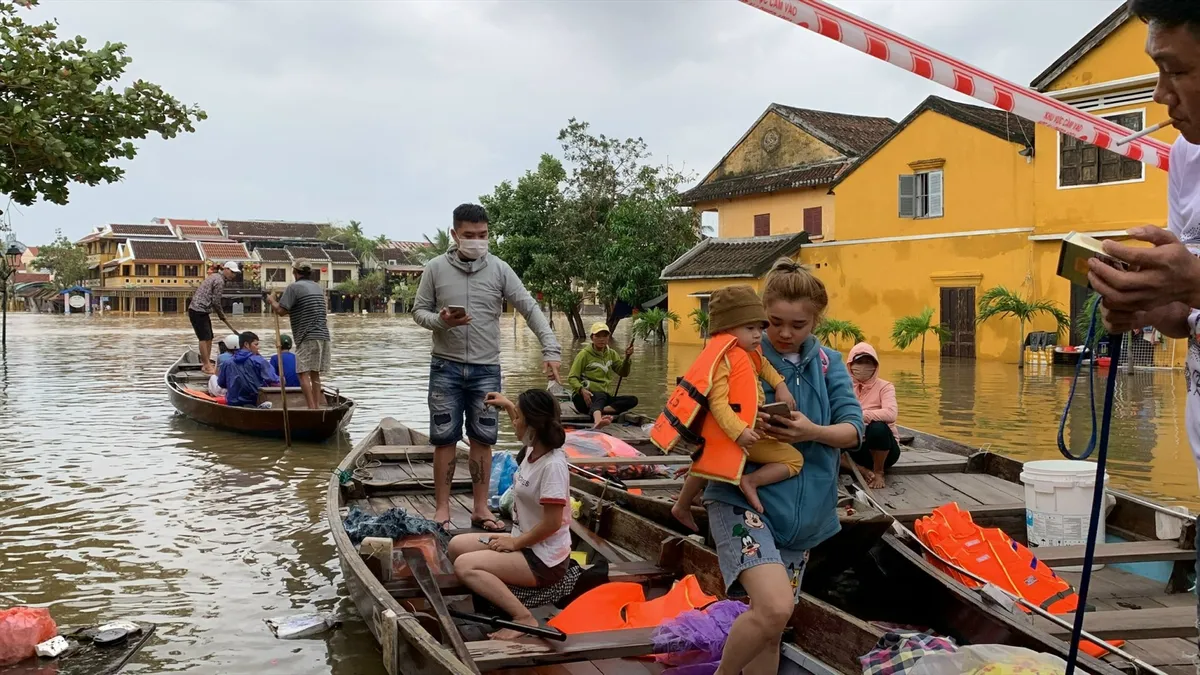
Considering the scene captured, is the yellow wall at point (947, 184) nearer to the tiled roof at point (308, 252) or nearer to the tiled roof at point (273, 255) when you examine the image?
the tiled roof at point (308, 252)

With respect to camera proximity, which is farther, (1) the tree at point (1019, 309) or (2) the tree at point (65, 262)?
(2) the tree at point (65, 262)

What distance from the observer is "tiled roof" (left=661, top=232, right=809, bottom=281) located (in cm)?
2661

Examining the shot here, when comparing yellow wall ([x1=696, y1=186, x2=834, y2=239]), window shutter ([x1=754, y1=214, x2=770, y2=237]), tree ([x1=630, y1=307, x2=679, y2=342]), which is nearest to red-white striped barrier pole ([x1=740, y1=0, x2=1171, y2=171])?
yellow wall ([x1=696, y1=186, x2=834, y2=239])

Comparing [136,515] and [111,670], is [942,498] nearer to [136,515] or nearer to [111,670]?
[111,670]

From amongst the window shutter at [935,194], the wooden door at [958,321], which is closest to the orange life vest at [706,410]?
the wooden door at [958,321]

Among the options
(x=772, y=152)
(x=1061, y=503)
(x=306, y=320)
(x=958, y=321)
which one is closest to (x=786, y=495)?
(x=1061, y=503)

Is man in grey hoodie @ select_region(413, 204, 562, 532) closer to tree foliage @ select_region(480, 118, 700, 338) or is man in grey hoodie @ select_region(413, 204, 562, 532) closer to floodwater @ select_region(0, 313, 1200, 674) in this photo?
floodwater @ select_region(0, 313, 1200, 674)

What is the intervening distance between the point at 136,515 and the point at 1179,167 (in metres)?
7.88

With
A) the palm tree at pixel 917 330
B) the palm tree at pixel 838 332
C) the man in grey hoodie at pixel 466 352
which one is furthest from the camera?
the palm tree at pixel 838 332

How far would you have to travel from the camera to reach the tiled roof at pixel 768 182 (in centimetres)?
2695

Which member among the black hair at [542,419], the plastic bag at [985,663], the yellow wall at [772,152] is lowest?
the plastic bag at [985,663]

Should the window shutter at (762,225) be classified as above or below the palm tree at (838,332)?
above

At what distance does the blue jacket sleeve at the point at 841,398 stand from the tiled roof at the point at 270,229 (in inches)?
2840

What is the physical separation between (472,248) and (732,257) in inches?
904
